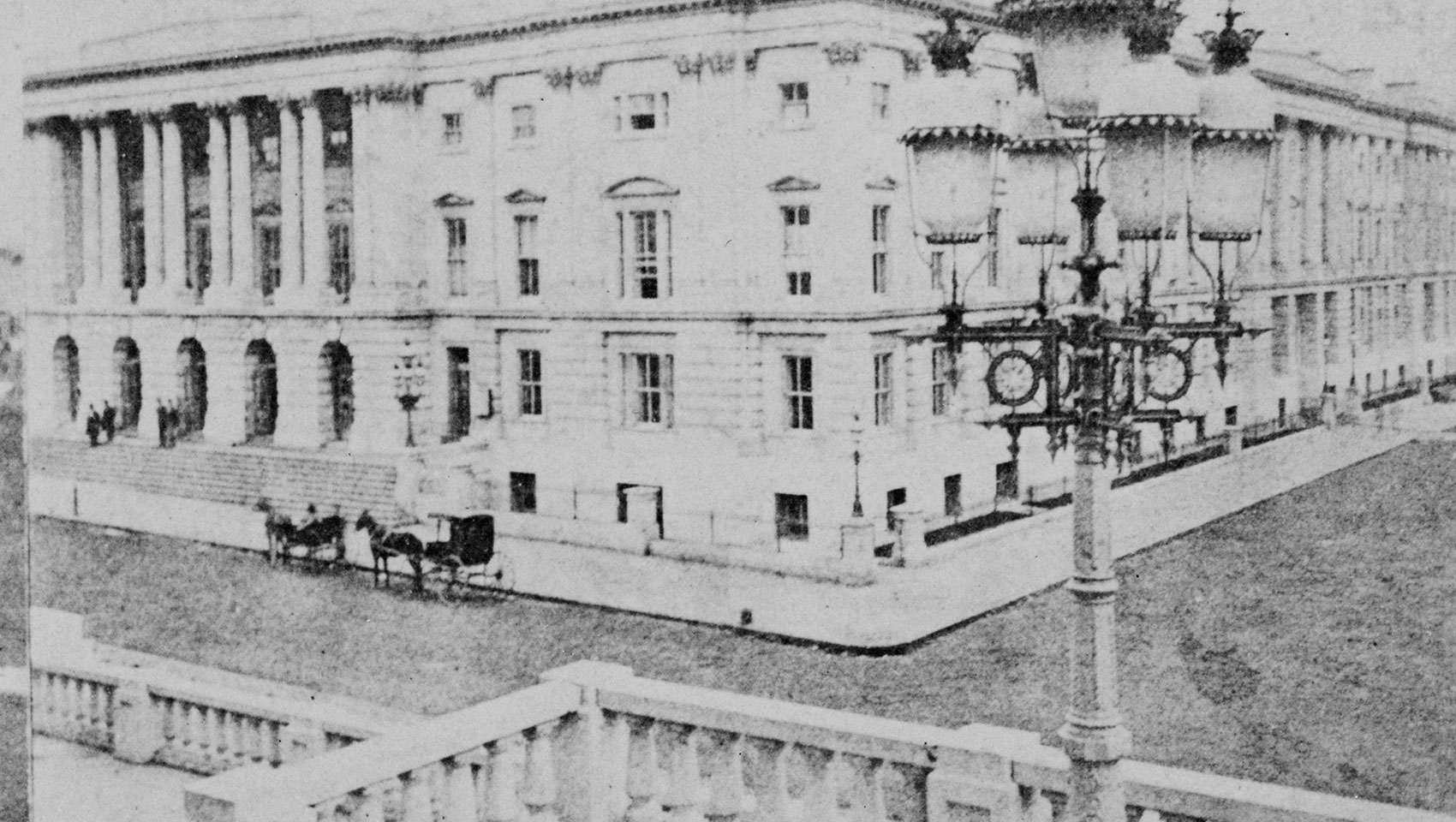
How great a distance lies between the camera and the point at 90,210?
72.6ft

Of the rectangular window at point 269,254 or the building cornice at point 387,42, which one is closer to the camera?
the building cornice at point 387,42

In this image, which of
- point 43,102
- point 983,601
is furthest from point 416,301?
point 983,601

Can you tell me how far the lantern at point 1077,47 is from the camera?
5789mm

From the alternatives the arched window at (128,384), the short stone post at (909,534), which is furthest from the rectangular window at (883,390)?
the arched window at (128,384)

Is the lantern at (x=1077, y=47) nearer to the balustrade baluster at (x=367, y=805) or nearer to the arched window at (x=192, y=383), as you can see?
the balustrade baluster at (x=367, y=805)

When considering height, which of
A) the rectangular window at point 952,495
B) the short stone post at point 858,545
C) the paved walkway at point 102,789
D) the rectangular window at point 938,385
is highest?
the rectangular window at point 938,385

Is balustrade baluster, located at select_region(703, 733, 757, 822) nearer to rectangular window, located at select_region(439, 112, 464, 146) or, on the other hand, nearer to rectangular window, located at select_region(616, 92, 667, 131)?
rectangular window, located at select_region(616, 92, 667, 131)

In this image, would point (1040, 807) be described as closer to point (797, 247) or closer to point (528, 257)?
point (797, 247)

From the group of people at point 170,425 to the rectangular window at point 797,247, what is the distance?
863 centimetres

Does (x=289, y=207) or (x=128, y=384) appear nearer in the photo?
(x=128, y=384)

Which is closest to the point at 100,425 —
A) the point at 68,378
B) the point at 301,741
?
the point at 68,378

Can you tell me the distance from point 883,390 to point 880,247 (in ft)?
5.19

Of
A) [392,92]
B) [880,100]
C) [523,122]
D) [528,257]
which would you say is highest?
[392,92]

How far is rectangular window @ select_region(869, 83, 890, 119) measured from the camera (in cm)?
1655
